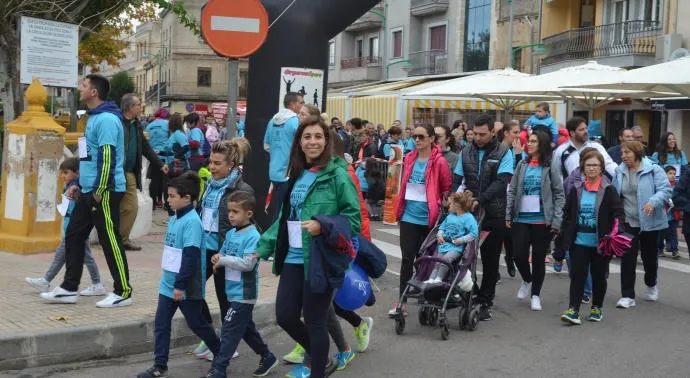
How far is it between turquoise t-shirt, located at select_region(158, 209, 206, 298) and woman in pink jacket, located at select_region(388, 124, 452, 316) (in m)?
2.63

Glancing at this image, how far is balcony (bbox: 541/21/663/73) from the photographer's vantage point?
92.4 feet

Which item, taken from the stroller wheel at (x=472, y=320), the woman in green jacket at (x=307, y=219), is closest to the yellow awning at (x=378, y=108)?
the stroller wheel at (x=472, y=320)

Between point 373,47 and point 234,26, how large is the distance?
43.5m

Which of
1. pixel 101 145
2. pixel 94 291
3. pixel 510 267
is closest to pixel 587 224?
pixel 510 267

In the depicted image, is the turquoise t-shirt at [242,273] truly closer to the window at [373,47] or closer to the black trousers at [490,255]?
the black trousers at [490,255]

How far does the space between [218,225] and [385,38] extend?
41727mm

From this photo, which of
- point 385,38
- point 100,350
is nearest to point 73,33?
point 100,350

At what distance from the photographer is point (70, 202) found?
791 cm

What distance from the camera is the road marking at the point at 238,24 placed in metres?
7.96

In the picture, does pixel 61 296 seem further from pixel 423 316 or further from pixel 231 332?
pixel 423 316

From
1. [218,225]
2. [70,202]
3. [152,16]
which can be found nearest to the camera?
[218,225]

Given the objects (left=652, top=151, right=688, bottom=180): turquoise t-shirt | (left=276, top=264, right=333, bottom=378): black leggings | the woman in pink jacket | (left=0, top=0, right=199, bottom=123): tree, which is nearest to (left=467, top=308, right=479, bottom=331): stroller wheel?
the woman in pink jacket

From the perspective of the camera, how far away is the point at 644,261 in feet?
32.3

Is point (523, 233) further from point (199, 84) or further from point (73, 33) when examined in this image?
point (199, 84)
